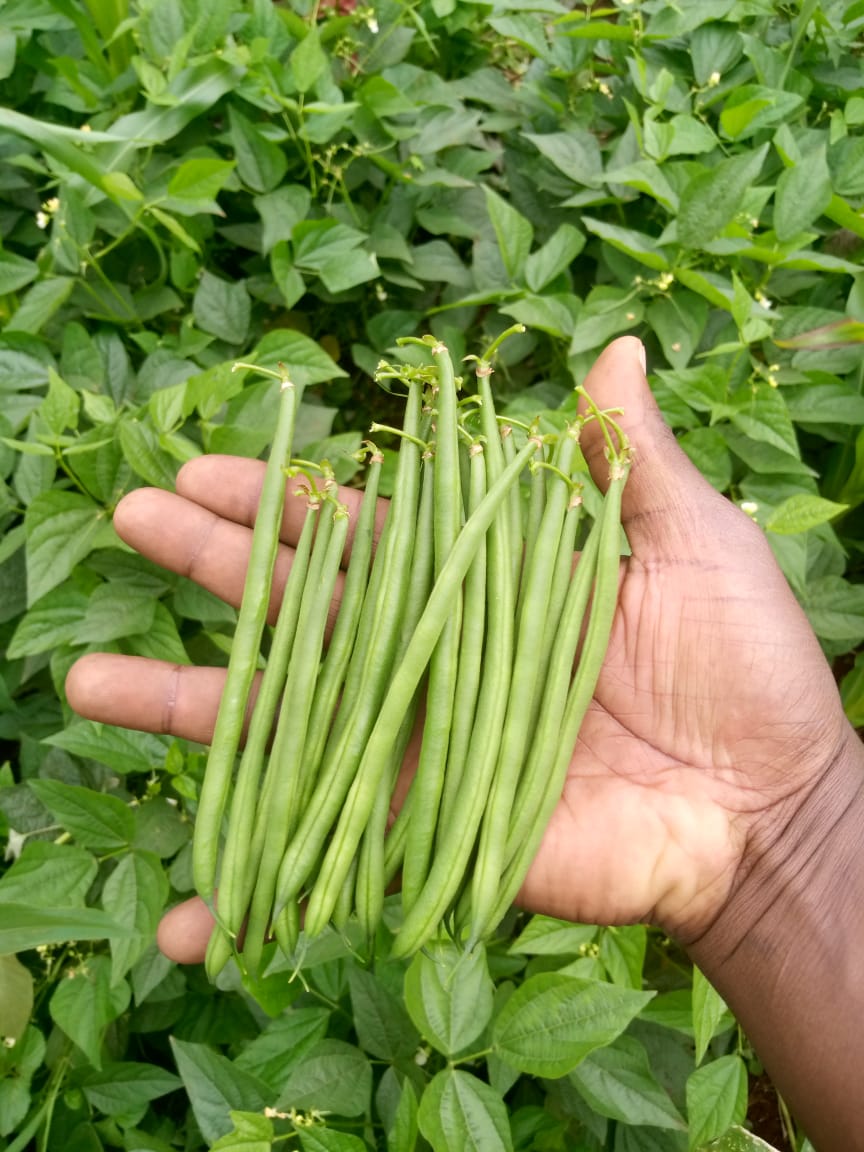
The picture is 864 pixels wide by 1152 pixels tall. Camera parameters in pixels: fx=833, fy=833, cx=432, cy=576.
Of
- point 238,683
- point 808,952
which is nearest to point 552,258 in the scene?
point 238,683

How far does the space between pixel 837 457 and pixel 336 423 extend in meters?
2.02

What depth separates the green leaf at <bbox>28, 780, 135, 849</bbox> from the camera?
2.14 m

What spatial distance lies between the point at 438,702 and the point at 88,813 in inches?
40.0

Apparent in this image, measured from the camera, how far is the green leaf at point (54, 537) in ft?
7.42

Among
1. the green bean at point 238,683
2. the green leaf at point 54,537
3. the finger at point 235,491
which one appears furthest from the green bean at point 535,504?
the green leaf at point 54,537

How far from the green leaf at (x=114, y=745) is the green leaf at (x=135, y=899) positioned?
0.78 ft

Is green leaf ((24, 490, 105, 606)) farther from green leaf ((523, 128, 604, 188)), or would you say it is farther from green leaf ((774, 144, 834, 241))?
green leaf ((774, 144, 834, 241))

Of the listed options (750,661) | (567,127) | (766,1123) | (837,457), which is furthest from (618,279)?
(766,1123)

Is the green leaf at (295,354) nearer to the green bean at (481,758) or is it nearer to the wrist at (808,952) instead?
the green bean at (481,758)

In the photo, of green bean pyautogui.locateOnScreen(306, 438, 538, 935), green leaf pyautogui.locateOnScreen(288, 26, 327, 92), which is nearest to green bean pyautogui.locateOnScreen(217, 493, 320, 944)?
green bean pyautogui.locateOnScreen(306, 438, 538, 935)

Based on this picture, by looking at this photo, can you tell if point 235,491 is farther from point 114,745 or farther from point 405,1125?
point 405,1125

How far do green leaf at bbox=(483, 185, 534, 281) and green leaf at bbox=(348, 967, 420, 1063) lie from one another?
7.48 feet

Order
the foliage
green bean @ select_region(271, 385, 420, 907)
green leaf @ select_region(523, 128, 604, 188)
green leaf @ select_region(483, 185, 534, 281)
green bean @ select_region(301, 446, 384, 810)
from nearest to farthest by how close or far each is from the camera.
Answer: green bean @ select_region(271, 385, 420, 907) < green bean @ select_region(301, 446, 384, 810) < the foliage < green leaf @ select_region(483, 185, 534, 281) < green leaf @ select_region(523, 128, 604, 188)

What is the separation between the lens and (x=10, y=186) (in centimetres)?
301
